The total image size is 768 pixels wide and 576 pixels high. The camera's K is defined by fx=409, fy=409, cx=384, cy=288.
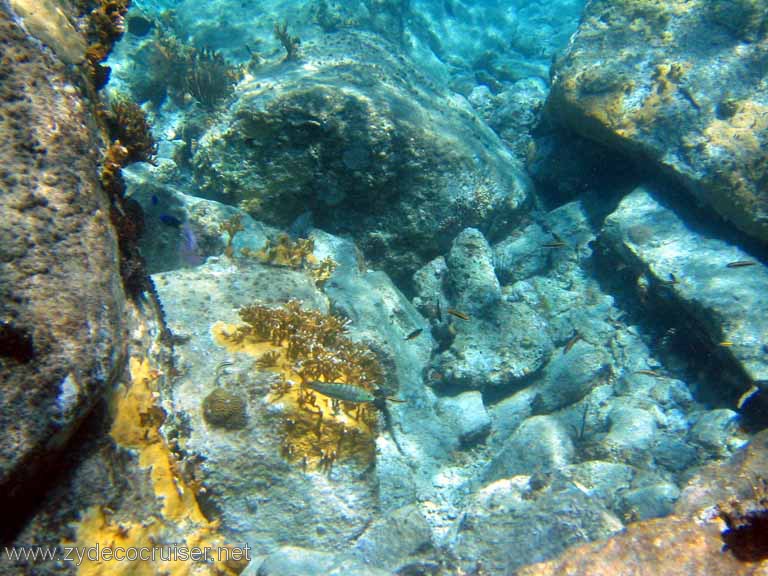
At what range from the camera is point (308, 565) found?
138 inches

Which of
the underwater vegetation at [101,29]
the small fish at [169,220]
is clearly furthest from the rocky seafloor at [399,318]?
the small fish at [169,220]

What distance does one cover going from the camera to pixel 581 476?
5.01 meters

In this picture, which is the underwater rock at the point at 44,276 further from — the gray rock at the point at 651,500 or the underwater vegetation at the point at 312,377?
the gray rock at the point at 651,500

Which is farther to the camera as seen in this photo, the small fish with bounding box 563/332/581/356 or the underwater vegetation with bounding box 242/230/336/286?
the small fish with bounding box 563/332/581/356

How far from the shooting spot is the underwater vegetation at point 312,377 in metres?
3.95

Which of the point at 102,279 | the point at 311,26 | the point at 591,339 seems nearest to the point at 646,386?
the point at 591,339

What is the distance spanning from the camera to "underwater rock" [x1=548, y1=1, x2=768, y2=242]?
6.17 m

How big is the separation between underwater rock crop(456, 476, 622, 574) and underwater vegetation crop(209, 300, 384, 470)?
151cm

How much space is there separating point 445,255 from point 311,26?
327 inches

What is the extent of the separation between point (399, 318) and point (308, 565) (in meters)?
3.33

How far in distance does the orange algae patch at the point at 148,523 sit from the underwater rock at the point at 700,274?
666 cm

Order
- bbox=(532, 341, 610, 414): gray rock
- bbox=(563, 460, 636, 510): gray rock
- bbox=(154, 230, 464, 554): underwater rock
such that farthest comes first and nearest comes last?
1. bbox=(532, 341, 610, 414): gray rock
2. bbox=(563, 460, 636, 510): gray rock
3. bbox=(154, 230, 464, 554): underwater rock

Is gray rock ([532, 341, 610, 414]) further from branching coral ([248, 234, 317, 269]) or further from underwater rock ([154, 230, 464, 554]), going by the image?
branching coral ([248, 234, 317, 269])

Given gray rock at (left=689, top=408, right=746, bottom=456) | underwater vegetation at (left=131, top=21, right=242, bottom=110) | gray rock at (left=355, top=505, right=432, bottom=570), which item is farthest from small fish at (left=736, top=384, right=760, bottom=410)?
underwater vegetation at (left=131, top=21, right=242, bottom=110)
